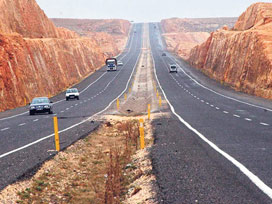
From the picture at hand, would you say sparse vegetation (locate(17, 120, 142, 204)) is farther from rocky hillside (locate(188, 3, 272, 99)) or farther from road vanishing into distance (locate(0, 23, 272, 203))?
rocky hillside (locate(188, 3, 272, 99))

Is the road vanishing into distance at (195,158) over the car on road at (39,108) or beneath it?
over

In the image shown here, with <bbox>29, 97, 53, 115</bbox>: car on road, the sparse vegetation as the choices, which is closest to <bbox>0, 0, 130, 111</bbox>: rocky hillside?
<bbox>29, 97, 53, 115</bbox>: car on road

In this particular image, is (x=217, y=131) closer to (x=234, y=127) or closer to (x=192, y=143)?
(x=234, y=127)

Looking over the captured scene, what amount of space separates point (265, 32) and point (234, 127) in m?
37.9

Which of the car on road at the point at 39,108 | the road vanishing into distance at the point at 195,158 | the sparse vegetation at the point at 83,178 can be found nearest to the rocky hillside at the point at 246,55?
the car on road at the point at 39,108

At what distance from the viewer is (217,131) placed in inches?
645

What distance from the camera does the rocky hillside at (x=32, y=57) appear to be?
1795 inches

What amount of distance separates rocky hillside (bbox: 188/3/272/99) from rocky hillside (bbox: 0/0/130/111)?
28.1 meters

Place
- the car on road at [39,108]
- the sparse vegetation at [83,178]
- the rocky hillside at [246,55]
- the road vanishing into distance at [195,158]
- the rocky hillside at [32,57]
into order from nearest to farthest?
the road vanishing into distance at [195,158]
the sparse vegetation at [83,178]
the car on road at [39,108]
the rocky hillside at [32,57]
the rocky hillside at [246,55]

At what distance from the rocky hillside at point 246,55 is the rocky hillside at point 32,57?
2811 centimetres

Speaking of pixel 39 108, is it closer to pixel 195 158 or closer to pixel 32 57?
pixel 195 158

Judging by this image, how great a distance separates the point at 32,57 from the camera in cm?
5712

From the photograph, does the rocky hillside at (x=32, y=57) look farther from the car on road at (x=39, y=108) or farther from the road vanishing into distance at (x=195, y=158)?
the road vanishing into distance at (x=195, y=158)

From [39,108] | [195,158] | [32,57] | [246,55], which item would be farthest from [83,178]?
[32,57]
